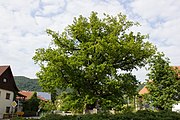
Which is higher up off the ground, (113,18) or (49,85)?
(113,18)

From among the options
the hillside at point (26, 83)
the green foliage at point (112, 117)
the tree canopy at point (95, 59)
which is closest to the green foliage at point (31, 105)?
the tree canopy at point (95, 59)

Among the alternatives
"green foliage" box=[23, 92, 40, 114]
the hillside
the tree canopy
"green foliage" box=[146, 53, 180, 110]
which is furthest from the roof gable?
the hillside

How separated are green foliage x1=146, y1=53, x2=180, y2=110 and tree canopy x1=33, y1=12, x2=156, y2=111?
5162 millimetres

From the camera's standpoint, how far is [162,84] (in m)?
30.4

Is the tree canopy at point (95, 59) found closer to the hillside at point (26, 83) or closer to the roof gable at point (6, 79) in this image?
the roof gable at point (6, 79)

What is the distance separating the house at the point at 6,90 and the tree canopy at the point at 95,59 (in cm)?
1908

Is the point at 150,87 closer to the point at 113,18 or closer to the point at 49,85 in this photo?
the point at 113,18

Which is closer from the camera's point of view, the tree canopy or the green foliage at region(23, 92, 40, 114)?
the tree canopy

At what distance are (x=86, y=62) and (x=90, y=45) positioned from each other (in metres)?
1.64

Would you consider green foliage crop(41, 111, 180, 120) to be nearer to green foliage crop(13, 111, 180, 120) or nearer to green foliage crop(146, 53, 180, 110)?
green foliage crop(13, 111, 180, 120)

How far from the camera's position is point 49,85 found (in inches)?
958

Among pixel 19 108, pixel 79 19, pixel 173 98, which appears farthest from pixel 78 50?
pixel 19 108

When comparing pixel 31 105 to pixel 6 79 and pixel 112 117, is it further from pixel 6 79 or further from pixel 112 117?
pixel 112 117

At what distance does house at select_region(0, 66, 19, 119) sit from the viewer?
41.7 m
